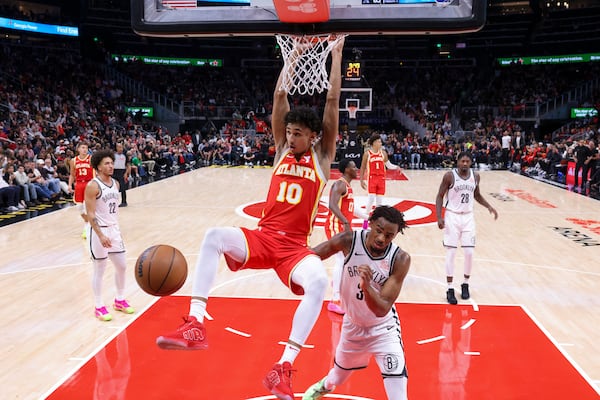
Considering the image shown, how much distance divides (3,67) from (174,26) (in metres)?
22.6

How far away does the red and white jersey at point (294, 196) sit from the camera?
3682 mm

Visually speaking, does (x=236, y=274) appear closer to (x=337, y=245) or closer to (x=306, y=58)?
(x=306, y=58)

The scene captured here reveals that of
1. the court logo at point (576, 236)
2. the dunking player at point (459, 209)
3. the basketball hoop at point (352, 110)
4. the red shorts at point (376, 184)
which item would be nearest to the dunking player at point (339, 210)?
the dunking player at point (459, 209)

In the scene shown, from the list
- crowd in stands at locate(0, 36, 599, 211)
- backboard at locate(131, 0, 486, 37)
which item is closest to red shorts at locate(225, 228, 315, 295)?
backboard at locate(131, 0, 486, 37)

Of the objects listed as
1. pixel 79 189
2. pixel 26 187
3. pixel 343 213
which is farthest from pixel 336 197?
pixel 26 187

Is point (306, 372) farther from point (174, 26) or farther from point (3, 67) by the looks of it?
point (3, 67)

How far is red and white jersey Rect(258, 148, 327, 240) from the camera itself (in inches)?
145

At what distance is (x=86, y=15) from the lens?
1185 inches

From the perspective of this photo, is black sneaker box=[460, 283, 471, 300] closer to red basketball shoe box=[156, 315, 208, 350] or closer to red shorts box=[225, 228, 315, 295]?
red shorts box=[225, 228, 315, 295]

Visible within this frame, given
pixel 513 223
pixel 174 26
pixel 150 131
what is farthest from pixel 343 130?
pixel 174 26

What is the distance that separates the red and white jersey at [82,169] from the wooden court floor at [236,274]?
113cm

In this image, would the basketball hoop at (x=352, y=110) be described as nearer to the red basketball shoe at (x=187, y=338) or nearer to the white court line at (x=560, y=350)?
the white court line at (x=560, y=350)

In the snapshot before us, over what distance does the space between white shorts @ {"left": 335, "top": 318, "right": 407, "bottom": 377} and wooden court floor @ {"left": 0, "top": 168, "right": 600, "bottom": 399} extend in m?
2.02

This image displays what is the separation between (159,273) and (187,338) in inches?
25.8
